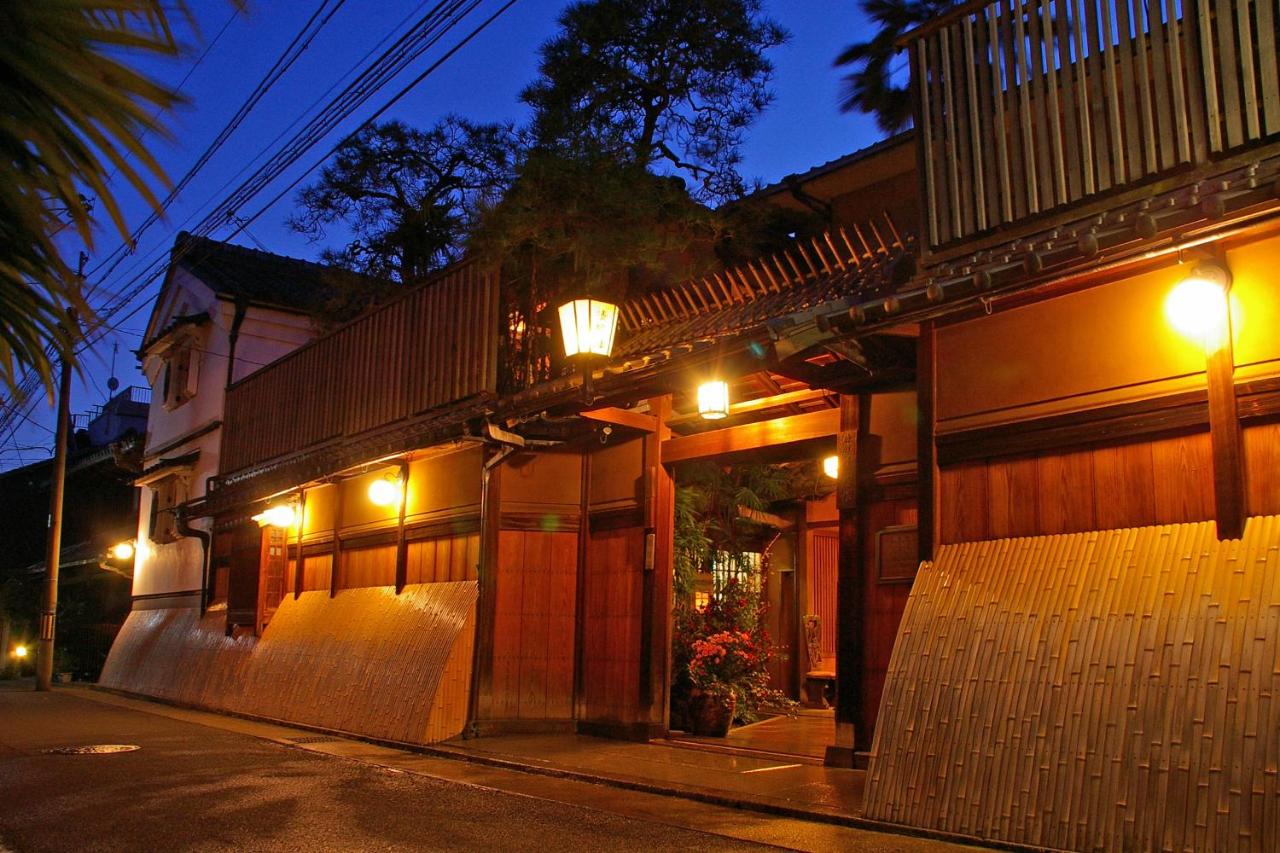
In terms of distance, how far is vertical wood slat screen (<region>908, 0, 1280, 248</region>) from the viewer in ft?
24.0

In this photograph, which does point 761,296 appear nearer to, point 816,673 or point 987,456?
point 987,456

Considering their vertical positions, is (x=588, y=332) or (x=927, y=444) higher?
(x=588, y=332)

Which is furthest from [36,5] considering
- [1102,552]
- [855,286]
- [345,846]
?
[855,286]

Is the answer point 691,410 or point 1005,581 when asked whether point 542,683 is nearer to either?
point 691,410

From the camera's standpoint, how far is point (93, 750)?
1242cm

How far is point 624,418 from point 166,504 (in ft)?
62.3

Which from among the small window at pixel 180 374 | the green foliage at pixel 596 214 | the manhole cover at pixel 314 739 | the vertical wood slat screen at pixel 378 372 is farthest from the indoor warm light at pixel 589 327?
the small window at pixel 180 374

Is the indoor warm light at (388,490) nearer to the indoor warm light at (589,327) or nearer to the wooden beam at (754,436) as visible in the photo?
the wooden beam at (754,436)

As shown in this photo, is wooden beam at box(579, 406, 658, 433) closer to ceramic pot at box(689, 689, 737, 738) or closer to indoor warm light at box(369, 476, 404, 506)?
ceramic pot at box(689, 689, 737, 738)

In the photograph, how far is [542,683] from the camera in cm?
1364

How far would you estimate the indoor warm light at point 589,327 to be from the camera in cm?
1152

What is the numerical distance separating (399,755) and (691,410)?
5.62m

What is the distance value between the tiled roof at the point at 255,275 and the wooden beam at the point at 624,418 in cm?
1357

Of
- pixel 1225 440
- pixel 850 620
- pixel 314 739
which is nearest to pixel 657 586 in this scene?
pixel 850 620
